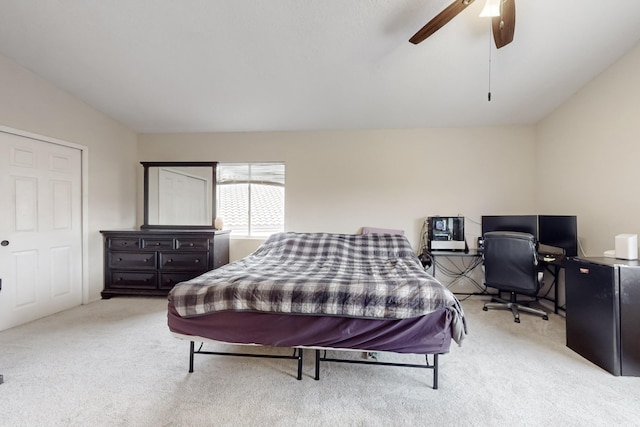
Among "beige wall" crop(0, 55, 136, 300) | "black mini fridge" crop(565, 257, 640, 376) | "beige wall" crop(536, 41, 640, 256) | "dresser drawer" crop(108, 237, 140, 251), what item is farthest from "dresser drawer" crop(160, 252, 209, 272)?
"beige wall" crop(536, 41, 640, 256)

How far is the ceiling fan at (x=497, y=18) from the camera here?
62.1 inches

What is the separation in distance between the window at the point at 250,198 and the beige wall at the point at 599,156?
11.7ft

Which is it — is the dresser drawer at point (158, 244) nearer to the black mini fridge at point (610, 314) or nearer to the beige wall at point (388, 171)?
the beige wall at point (388, 171)

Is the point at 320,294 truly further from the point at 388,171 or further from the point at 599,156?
the point at 599,156

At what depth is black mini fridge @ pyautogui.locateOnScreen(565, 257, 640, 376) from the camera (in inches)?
74.1

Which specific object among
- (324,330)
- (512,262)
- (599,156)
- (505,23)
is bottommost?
(324,330)

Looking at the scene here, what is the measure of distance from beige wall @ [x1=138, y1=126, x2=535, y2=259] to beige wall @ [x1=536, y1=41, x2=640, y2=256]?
434 millimetres

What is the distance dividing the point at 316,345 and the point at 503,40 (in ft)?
7.87

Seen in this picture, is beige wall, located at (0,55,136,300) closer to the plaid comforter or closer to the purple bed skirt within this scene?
the plaid comforter

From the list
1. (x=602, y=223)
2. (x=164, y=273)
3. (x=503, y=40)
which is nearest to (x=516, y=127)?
(x=602, y=223)

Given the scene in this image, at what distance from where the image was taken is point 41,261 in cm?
296

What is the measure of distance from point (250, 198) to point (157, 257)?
146 cm

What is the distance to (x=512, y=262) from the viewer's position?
2.90 meters

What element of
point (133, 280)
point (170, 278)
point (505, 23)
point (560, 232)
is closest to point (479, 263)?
point (560, 232)
